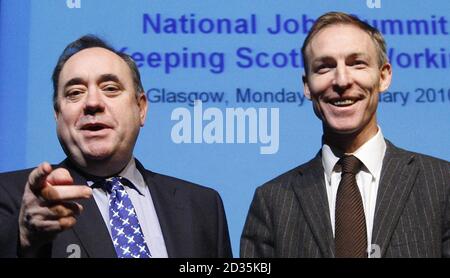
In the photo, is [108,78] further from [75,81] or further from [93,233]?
[93,233]

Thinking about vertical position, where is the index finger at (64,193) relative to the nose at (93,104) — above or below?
below

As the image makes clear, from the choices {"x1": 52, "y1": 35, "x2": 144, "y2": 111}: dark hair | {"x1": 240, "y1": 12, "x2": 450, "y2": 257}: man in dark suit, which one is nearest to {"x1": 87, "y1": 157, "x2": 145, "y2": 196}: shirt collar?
{"x1": 52, "y1": 35, "x2": 144, "y2": 111}: dark hair

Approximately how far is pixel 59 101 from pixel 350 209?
37.5 inches

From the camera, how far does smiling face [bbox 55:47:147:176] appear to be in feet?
7.33

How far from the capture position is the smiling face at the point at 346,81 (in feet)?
7.25

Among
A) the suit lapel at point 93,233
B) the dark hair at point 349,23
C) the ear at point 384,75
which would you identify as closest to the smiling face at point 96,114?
the suit lapel at point 93,233

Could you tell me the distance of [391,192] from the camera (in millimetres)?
2131

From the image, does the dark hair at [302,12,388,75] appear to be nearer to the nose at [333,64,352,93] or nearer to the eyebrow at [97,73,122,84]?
the nose at [333,64,352,93]

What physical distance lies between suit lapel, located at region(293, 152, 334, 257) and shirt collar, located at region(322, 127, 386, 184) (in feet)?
0.12

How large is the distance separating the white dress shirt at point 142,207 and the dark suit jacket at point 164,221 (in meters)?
0.02

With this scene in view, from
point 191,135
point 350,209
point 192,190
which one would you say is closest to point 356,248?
point 350,209

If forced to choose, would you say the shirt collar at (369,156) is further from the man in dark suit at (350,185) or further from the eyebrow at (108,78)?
the eyebrow at (108,78)

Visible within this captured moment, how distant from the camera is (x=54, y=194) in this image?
1.58 m

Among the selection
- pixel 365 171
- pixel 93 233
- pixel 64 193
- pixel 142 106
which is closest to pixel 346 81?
pixel 365 171
